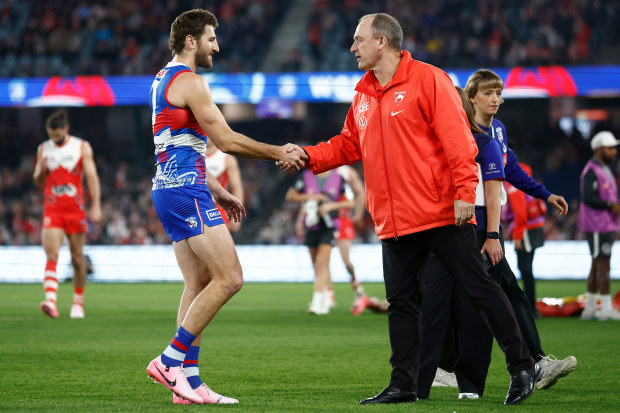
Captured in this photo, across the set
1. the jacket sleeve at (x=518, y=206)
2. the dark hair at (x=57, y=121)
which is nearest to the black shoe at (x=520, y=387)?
the jacket sleeve at (x=518, y=206)

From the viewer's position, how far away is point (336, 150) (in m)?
6.27

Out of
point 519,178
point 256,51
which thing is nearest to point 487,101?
point 519,178

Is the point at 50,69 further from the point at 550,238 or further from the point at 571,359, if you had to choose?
the point at 571,359

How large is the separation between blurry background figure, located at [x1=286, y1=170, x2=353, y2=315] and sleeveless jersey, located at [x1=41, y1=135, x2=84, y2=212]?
9.51ft

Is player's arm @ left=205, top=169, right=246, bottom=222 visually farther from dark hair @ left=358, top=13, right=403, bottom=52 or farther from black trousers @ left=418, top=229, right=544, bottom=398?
dark hair @ left=358, top=13, right=403, bottom=52

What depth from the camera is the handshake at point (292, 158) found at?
6.09m

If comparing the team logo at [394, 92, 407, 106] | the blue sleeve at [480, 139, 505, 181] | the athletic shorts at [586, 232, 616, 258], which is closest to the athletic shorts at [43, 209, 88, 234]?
the athletic shorts at [586, 232, 616, 258]

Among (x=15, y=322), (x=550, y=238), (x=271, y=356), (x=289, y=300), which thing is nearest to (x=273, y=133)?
(x=550, y=238)

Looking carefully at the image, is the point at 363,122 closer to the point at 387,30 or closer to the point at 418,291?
the point at 387,30

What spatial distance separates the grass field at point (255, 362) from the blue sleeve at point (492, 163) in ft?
4.66

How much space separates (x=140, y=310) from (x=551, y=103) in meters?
20.6

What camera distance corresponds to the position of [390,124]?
18.9 ft

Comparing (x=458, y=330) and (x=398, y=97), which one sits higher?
(x=398, y=97)

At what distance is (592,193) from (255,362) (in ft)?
20.5
